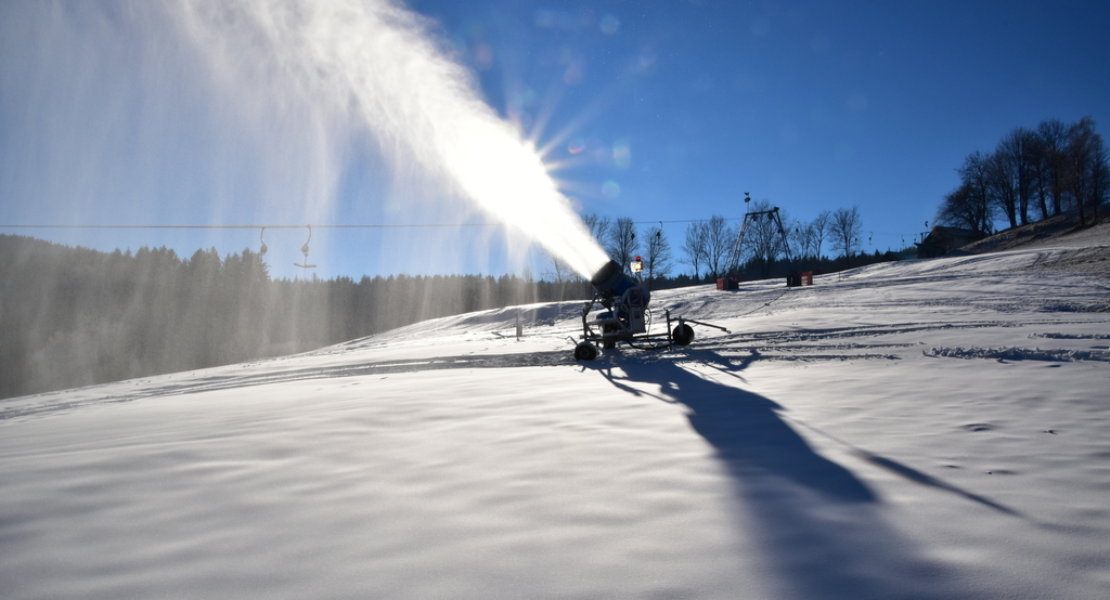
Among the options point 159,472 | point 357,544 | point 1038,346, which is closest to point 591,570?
point 357,544

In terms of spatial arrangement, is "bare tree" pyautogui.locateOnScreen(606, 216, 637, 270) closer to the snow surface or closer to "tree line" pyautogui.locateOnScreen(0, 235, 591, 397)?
"tree line" pyautogui.locateOnScreen(0, 235, 591, 397)

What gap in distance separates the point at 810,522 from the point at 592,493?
1138 millimetres

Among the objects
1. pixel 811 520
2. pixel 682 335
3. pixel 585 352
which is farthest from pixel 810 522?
pixel 682 335

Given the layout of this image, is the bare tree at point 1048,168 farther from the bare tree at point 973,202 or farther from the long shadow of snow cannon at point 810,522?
the long shadow of snow cannon at point 810,522

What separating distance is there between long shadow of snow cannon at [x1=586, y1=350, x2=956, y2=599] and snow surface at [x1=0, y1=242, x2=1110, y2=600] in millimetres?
15

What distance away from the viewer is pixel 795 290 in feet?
83.7

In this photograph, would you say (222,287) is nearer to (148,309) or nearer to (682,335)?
(148,309)

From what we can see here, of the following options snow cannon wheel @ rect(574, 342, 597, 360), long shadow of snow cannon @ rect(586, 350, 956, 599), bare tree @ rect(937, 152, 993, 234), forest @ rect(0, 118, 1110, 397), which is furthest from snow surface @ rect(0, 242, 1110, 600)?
bare tree @ rect(937, 152, 993, 234)

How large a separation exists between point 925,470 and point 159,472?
5183 mm

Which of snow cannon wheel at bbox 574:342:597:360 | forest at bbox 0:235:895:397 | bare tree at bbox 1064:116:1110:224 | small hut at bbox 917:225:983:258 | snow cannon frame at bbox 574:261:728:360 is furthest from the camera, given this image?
forest at bbox 0:235:895:397

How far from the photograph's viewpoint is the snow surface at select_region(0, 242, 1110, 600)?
1987mm

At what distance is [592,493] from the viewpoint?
2871 millimetres

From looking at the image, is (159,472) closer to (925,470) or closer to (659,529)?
(659,529)

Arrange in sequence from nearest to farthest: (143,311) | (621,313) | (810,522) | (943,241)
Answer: (810,522)
(621,313)
(943,241)
(143,311)
